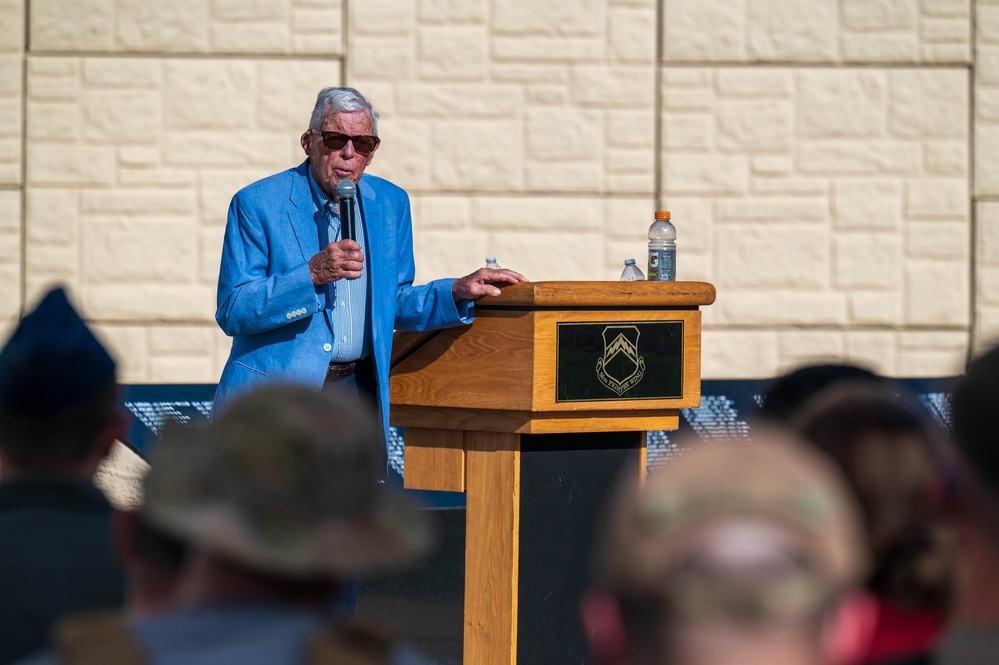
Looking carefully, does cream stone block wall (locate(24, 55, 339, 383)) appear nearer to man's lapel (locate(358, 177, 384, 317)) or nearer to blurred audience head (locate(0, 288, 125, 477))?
man's lapel (locate(358, 177, 384, 317))

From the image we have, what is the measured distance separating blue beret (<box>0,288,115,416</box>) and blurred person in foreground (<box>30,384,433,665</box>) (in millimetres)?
669

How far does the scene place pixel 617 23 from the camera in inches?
294

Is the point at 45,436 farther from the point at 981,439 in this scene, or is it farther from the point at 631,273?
the point at 631,273

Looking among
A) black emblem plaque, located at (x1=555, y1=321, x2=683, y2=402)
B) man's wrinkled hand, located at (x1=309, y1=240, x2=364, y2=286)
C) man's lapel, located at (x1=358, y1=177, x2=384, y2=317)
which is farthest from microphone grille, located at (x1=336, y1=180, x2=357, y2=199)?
black emblem plaque, located at (x1=555, y1=321, x2=683, y2=402)

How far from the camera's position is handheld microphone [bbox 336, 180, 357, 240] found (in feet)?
13.4

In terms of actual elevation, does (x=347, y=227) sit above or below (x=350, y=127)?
below

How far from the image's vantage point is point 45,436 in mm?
2143

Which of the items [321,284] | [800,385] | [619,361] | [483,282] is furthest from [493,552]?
[800,385]

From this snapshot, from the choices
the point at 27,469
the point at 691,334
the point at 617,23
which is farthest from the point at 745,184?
the point at 27,469

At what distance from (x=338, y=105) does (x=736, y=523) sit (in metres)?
3.32

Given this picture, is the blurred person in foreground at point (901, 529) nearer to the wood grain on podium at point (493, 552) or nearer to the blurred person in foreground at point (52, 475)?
the blurred person in foreground at point (52, 475)

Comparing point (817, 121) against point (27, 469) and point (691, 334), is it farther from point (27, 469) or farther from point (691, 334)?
point (27, 469)

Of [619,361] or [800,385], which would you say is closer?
[800,385]

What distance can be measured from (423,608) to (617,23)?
10.4 ft
